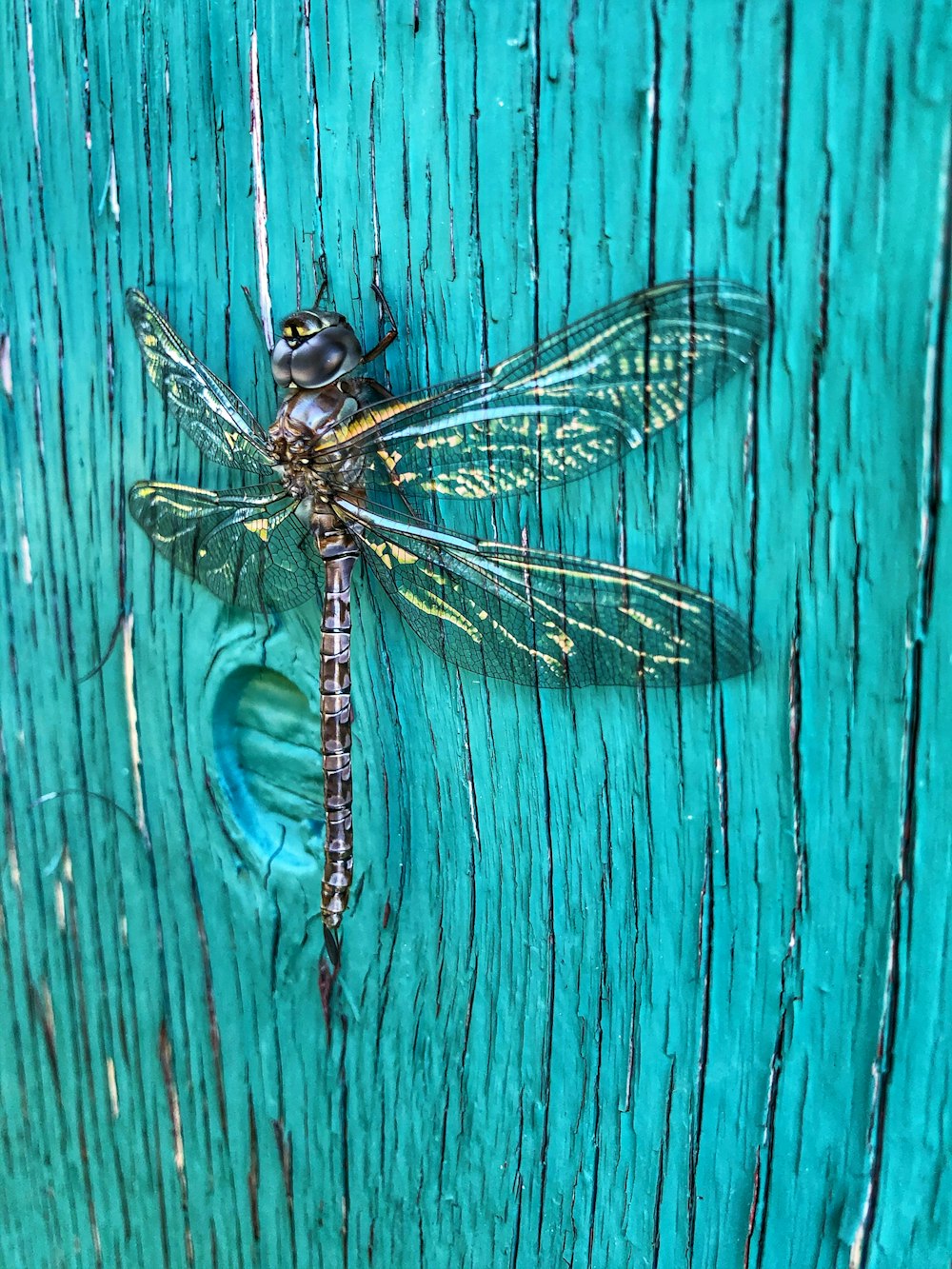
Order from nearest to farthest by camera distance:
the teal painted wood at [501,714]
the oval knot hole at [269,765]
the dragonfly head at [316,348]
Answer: the teal painted wood at [501,714], the dragonfly head at [316,348], the oval knot hole at [269,765]

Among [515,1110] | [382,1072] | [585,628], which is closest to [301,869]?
[382,1072]

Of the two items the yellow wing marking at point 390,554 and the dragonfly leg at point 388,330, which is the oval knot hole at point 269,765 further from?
the dragonfly leg at point 388,330

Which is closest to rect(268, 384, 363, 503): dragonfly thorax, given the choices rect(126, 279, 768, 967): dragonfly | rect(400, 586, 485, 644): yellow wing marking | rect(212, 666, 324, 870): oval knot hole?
rect(126, 279, 768, 967): dragonfly

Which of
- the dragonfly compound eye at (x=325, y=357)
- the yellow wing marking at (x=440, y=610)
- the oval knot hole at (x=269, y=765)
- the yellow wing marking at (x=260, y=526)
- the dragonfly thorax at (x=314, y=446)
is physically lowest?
the oval knot hole at (x=269, y=765)

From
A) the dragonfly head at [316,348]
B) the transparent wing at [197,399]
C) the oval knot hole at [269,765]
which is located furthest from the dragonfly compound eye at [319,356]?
the oval knot hole at [269,765]

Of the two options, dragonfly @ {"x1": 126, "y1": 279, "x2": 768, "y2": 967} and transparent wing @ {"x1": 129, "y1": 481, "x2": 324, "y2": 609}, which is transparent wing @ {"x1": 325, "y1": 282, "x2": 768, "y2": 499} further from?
transparent wing @ {"x1": 129, "y1": 481, "x2": 324, "y2": 609}

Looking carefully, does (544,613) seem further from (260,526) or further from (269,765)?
(269,765)

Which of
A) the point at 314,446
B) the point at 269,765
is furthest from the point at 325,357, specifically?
the point at 269,765
